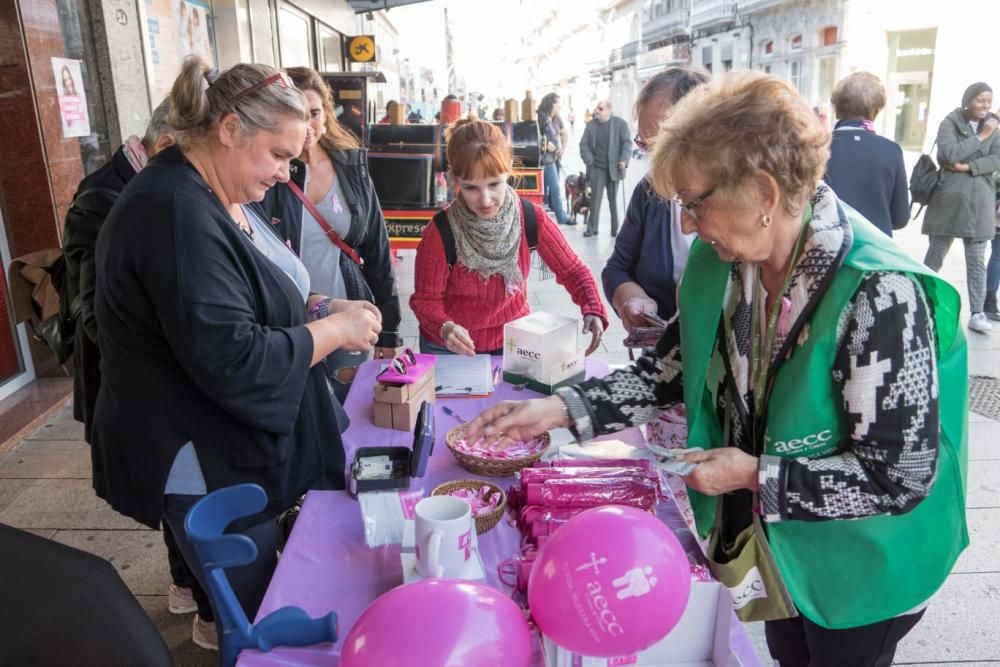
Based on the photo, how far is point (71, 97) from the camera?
14.0 feet

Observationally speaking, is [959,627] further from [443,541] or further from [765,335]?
[443,541]

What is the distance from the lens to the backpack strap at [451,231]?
8.77 ft

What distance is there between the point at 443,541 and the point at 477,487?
41 centimetres

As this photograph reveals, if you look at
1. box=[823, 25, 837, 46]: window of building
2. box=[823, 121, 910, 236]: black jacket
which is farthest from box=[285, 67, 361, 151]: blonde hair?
box=[823, 25, 837, 46]: window of building

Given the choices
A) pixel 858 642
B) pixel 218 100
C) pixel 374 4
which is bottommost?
pixel 858 642

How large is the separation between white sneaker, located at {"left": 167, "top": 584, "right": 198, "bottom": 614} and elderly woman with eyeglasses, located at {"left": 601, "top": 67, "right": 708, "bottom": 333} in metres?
1.80

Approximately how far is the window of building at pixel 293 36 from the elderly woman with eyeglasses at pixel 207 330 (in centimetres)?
882

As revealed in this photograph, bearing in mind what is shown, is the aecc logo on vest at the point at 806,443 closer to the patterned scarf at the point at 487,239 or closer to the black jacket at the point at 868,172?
the patterned scarf at the point at 487,239

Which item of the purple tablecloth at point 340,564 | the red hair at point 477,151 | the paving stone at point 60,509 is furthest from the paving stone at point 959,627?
the paving stone at point 60,509

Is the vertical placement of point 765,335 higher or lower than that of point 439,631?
higher

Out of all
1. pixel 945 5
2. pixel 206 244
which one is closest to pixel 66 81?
pixel 206 244

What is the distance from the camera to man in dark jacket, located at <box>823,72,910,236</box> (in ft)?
13.9

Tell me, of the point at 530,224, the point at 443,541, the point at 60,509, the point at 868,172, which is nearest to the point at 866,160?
the point at 868,172

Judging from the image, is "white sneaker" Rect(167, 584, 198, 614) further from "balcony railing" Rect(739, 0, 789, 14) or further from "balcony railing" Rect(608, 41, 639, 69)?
"balcony railing" Rect(608, 41, 639, 69)
